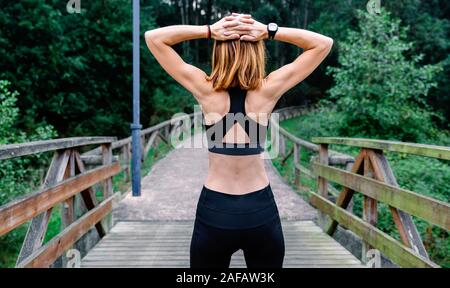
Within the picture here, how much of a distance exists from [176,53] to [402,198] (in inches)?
71.5

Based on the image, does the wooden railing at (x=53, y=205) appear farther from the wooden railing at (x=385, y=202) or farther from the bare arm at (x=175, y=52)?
the wooden railing at (x=385, y=202)

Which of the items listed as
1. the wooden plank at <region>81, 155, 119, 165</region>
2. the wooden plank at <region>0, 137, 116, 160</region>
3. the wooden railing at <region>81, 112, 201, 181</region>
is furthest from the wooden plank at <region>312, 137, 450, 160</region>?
the wooden railing at <region>81, 112, 201, 181</region>

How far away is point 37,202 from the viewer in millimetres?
2619

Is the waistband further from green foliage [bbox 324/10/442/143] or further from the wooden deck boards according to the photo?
green foliage [bbox 324/10/442/143]

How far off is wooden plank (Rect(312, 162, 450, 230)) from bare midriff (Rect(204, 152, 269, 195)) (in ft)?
3.81

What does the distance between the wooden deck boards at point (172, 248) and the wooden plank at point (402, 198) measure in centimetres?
64

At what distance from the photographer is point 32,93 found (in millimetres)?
13242

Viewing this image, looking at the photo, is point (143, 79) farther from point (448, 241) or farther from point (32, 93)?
point (448, 241)

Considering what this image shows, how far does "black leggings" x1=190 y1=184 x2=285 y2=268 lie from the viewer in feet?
5.90

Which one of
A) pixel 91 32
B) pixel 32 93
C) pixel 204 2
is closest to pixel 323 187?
pixel 32 93

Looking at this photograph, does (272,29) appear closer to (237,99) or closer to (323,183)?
(237,99)

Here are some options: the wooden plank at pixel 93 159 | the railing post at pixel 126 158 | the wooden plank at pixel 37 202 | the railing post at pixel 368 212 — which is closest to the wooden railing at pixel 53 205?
the wooden plank at pixel 37 202

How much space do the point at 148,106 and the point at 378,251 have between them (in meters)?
16.8

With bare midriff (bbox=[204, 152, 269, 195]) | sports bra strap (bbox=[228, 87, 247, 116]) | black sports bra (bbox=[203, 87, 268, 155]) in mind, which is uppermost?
sports bra strap (bbox=[228, 87, 247, 116])
